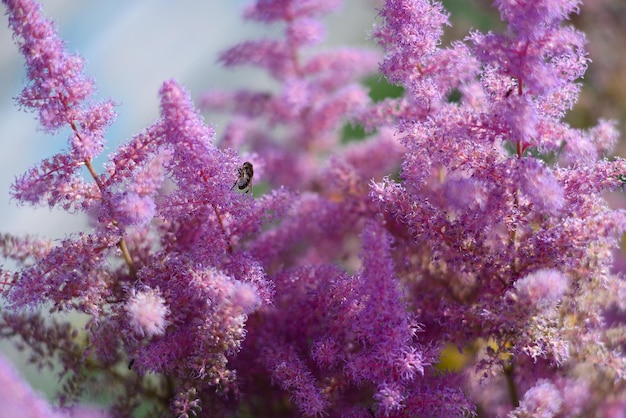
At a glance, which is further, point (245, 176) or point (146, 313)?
point (245, 176)

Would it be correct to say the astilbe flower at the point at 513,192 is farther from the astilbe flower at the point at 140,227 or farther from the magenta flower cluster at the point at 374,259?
the astilbe flower at the point at 140,227

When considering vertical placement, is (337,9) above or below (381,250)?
above

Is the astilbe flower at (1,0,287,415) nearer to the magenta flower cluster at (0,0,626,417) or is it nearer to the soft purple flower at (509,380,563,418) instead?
the magenta flower cluster at (0,0,626,417)

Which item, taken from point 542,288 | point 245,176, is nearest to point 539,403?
point 542,288

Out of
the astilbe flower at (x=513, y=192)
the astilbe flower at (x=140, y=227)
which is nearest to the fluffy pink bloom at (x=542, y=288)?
the astilbe flower at (x=513, y=192)

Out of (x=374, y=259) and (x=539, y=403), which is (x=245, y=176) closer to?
(x=374, y=259)

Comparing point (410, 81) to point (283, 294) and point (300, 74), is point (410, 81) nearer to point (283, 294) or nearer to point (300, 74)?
point (283, 294)

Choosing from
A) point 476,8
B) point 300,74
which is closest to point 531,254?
point 300,74

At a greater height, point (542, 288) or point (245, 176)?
point (245, 176)
